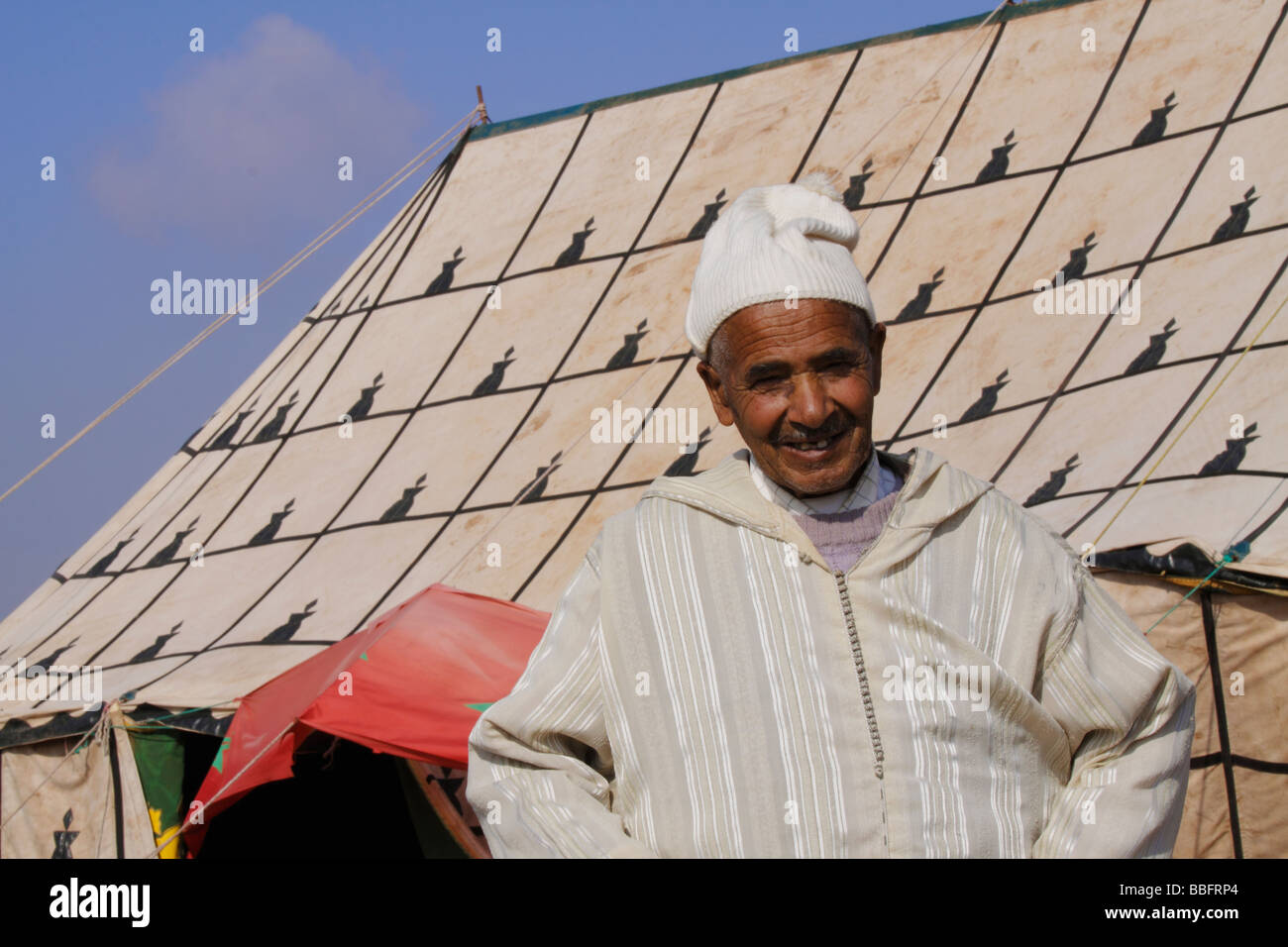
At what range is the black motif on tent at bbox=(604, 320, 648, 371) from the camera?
5121 mm

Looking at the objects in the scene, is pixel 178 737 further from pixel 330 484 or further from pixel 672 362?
pixel 672 362

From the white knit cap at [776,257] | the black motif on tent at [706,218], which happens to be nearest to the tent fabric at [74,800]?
the black motif on tent at [706,218]

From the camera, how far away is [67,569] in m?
5.44

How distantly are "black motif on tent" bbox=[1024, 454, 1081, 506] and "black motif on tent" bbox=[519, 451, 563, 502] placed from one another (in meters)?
1.65

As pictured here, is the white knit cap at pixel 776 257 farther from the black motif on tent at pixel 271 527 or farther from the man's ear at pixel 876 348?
the black motif on tent at pixel 271 527

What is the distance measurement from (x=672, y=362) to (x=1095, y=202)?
1.52 meters

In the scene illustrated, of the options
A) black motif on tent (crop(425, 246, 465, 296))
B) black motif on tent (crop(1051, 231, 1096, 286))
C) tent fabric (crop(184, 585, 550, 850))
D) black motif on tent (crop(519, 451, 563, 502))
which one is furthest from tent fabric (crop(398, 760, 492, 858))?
black motif on tent (crop(1051, 231, 1096, 286))

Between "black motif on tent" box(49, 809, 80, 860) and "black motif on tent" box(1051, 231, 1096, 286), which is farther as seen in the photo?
"black motif on tent" box(1051, 231, 1096, 286)

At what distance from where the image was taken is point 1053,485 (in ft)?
12.2

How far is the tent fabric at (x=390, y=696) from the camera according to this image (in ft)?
11.4

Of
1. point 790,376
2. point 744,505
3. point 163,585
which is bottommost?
point 744,505

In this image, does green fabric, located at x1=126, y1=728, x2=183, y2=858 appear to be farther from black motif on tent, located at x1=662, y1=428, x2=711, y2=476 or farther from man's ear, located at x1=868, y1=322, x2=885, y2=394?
man's ear, located at x1=868, y1=322, x2=885, y2=394
